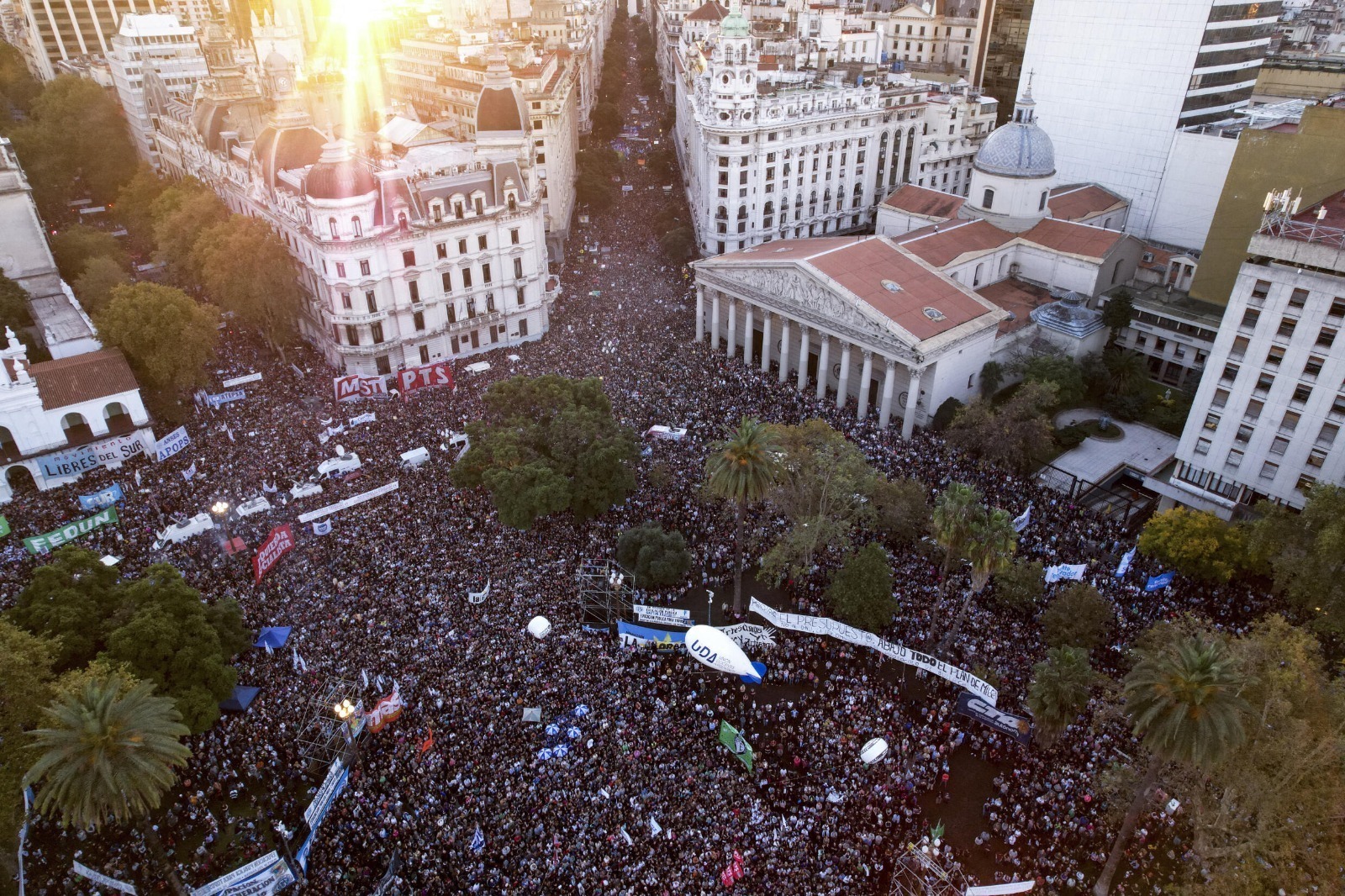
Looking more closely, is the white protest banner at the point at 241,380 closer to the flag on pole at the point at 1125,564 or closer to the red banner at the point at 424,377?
the red banner at the point at 424,377

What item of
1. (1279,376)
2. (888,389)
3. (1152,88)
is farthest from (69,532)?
(1152,88)

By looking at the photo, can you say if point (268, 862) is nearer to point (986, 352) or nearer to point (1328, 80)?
point (986, 352)

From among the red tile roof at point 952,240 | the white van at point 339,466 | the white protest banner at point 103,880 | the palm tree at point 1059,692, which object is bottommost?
the white protest banner at point 103,880

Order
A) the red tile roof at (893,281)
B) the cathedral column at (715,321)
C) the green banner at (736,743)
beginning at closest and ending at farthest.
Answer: the green banner at (736,743) < the red tile roof at (893,281) < the cathedral column at (715,321)

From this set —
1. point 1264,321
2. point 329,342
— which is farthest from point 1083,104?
point 329,342

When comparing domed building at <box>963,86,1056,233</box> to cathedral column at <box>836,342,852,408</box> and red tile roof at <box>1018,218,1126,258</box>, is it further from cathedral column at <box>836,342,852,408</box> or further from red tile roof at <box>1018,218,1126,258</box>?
cathedral column at <box>836,342,852,408</box>

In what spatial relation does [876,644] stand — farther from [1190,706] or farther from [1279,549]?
[1279,549]

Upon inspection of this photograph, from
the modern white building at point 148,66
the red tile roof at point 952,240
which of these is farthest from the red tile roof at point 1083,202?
the modern white building at point 148,66
